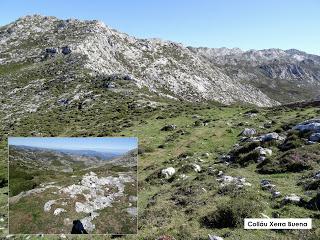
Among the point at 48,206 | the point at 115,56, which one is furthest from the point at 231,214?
the point at 115,56

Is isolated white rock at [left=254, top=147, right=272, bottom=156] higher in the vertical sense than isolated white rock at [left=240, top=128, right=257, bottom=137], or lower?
lower

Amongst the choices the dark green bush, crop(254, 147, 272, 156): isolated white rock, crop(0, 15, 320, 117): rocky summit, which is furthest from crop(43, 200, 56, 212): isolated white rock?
crop(0, 15, 320, 117): rocky summit

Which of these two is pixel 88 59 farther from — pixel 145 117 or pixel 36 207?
pixel 36 207

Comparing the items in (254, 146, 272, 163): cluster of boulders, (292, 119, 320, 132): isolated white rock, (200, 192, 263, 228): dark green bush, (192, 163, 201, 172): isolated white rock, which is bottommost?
(200, 192, 263, 228): dark green bush

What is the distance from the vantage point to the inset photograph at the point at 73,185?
1443 cm

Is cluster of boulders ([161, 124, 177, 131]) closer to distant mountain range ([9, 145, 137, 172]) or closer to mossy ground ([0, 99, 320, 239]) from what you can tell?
mossy ground ([0, 99, 320, 239])

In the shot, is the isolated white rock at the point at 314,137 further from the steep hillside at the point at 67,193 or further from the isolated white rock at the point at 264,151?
the steep hillside at the point at 67,193

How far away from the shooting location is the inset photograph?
14430mm

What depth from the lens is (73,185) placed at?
14.9 m

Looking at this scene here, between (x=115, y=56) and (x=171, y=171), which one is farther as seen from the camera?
(x=115, y=56)

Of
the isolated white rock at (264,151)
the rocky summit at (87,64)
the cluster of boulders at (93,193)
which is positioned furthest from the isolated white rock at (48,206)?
the rocky summit at (87,64)

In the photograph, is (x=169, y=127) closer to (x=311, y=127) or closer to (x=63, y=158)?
(x=311, y=127)

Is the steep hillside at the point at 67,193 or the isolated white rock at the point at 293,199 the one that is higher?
A: the steep hillside at the point at 67,193

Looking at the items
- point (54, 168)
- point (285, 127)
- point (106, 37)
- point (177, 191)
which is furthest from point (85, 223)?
point (106, 37)
